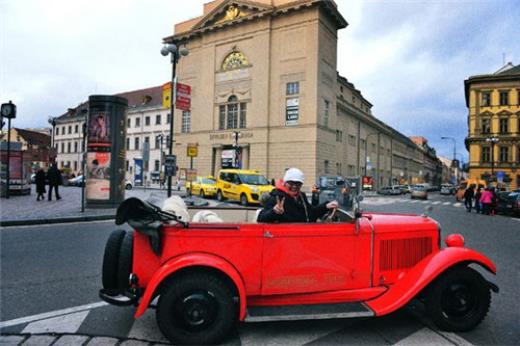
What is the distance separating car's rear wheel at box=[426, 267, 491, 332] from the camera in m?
3.53

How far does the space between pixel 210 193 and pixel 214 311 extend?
2144 cm

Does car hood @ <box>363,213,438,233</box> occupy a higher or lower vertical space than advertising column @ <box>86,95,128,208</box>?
lower

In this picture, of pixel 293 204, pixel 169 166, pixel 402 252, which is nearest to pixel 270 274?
pixel 293 204

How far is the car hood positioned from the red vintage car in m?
0.03

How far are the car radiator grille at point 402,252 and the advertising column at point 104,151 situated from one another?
13603 millimetres

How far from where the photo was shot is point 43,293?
457 centimetres

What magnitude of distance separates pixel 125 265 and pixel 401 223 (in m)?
2.84

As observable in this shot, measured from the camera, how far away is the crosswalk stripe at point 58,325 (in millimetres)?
3471

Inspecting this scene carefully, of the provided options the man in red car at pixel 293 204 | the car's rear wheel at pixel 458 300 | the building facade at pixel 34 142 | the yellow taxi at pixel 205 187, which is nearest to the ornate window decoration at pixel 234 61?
the yellow taxi at pixel 205 187

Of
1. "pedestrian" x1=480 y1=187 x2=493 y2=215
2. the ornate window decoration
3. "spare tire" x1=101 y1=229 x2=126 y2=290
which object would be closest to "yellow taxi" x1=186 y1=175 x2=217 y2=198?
"pedestrian" x1=480 y1=187 x2=493 y2=215

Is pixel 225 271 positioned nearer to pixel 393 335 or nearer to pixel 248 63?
pixel 393 335

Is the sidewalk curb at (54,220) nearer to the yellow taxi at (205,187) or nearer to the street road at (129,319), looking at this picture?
the street road at (129,319)

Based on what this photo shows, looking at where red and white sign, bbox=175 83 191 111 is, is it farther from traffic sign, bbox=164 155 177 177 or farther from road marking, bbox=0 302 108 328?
road marking, bbox=0 302 108 328

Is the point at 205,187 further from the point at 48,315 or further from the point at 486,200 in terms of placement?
the point at 48,315
